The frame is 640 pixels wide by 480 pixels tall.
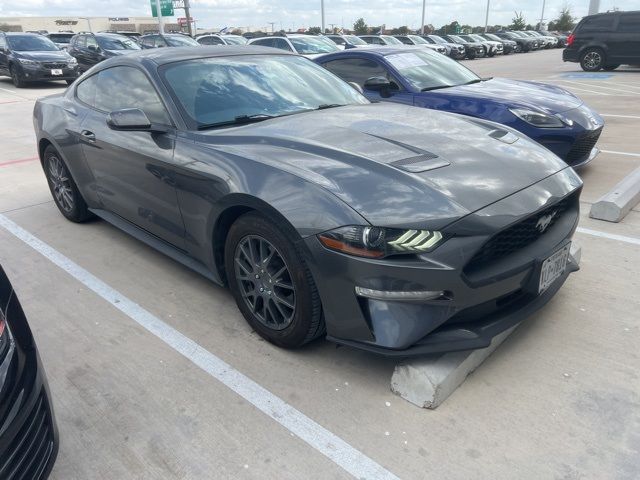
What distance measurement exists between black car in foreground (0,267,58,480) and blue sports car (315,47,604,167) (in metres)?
4.61

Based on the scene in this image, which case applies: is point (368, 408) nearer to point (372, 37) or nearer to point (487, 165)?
point (487, 165)

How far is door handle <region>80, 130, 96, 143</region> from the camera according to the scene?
157 inches

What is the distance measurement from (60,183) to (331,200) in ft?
11.5

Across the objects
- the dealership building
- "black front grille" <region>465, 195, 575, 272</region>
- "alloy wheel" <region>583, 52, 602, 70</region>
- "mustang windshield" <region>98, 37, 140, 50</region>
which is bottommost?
"alloy wheel" <region>583, 52, 602, 70</region>

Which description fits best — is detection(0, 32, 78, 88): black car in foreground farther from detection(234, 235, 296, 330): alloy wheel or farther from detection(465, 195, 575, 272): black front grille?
detection(465, 195, 575, 272): black front grille

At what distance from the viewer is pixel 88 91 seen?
437 cm

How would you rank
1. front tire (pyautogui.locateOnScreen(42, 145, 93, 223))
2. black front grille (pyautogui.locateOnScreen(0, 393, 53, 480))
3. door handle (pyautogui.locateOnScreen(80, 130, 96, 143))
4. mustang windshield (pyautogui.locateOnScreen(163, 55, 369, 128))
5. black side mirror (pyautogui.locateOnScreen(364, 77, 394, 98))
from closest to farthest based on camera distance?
black front grille (pyautogui.locateOnScreen(0, 393, 53, 480)), mustang windshield (pyautogui.locateOnScreen(163, 55, 369, 128)), door handle (pyautogui.locateOnScreen(80, 130, 96, 143)), front tire (pyautogui.locateOnScreen(42, 145, 93, 223)), black side mirror (pyautogui.locateOnScreen(364, 77, 394, 98))

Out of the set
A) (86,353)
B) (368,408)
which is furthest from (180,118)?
(368,408)

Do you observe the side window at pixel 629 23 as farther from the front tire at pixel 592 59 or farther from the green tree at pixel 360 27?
the green tree at pixel 360 27

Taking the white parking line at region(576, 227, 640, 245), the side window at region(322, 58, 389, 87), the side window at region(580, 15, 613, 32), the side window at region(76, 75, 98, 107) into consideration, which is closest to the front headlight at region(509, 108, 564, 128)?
the white parking line at region(576, 227, 640, 245)

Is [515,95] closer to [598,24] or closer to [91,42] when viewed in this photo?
[598,24]

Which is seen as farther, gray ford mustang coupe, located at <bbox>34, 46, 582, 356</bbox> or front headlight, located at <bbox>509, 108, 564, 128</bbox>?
front headlight, located at <bbox>509, 108, 564, 128</bbox>

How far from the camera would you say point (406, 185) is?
239 centimetres

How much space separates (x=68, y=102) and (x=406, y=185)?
3511 mm
